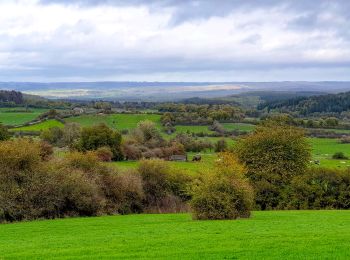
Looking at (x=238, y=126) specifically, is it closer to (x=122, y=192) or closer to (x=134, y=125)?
(x=134, y=125)

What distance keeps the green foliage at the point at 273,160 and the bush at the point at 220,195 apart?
2038 centimetres

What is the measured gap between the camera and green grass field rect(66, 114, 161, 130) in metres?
128

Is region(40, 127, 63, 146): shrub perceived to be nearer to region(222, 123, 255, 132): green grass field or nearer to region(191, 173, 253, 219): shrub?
region(222, 123, 255, 132): green grass field

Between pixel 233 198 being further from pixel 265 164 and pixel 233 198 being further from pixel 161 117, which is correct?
pixel 161 117

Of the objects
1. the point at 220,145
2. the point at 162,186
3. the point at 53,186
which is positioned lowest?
the point at 220,145

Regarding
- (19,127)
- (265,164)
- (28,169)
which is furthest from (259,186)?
(19,127)

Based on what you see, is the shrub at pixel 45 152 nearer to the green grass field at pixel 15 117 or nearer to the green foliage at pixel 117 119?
the green foliage at pixel 117 119

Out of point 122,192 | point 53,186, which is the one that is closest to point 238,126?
point 122,192

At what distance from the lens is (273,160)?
56469 millimetres

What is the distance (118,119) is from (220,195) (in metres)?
103

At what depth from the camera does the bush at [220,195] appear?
33844mm

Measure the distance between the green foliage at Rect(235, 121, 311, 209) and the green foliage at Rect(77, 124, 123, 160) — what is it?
129 ft

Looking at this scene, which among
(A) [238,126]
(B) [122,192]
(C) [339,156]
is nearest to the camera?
(B) [122,192]

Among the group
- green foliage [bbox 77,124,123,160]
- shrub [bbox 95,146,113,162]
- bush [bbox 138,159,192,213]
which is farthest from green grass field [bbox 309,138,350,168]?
bush [bbox 138,159,192,213]
